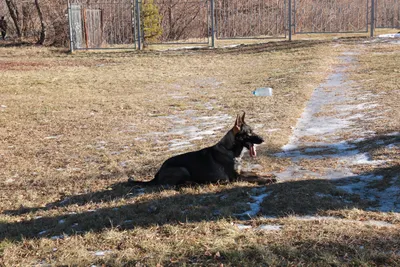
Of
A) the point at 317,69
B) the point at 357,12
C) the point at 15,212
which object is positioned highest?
the point at 357,12

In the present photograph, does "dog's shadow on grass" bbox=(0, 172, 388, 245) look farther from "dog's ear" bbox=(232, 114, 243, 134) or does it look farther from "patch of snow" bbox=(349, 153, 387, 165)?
"patch of snow" bbox=(349, 153, 387, 165)

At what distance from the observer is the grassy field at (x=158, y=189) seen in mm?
3898

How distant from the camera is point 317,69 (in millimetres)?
15750

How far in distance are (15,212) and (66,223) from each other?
3.00ft

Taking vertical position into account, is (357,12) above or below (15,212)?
above

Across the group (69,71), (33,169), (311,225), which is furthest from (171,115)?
(69,71)

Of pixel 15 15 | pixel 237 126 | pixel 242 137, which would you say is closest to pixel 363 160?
pixel 242 137

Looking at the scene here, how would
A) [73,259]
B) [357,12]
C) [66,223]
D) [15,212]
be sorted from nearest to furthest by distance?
[73,259]
[66,223]
[15,212]
[357,12]

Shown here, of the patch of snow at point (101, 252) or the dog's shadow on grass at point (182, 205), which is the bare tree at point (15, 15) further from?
the patch of snow at point (101, 252)

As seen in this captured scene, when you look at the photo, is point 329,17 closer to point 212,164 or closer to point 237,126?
point 237,126

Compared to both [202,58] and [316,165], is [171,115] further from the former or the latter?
[202,58]

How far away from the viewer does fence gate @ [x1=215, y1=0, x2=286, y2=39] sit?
26.6 meters

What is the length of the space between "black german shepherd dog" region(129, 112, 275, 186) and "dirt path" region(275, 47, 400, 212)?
604 millimetres

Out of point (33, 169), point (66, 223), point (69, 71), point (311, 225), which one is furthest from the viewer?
point (69, 71)
